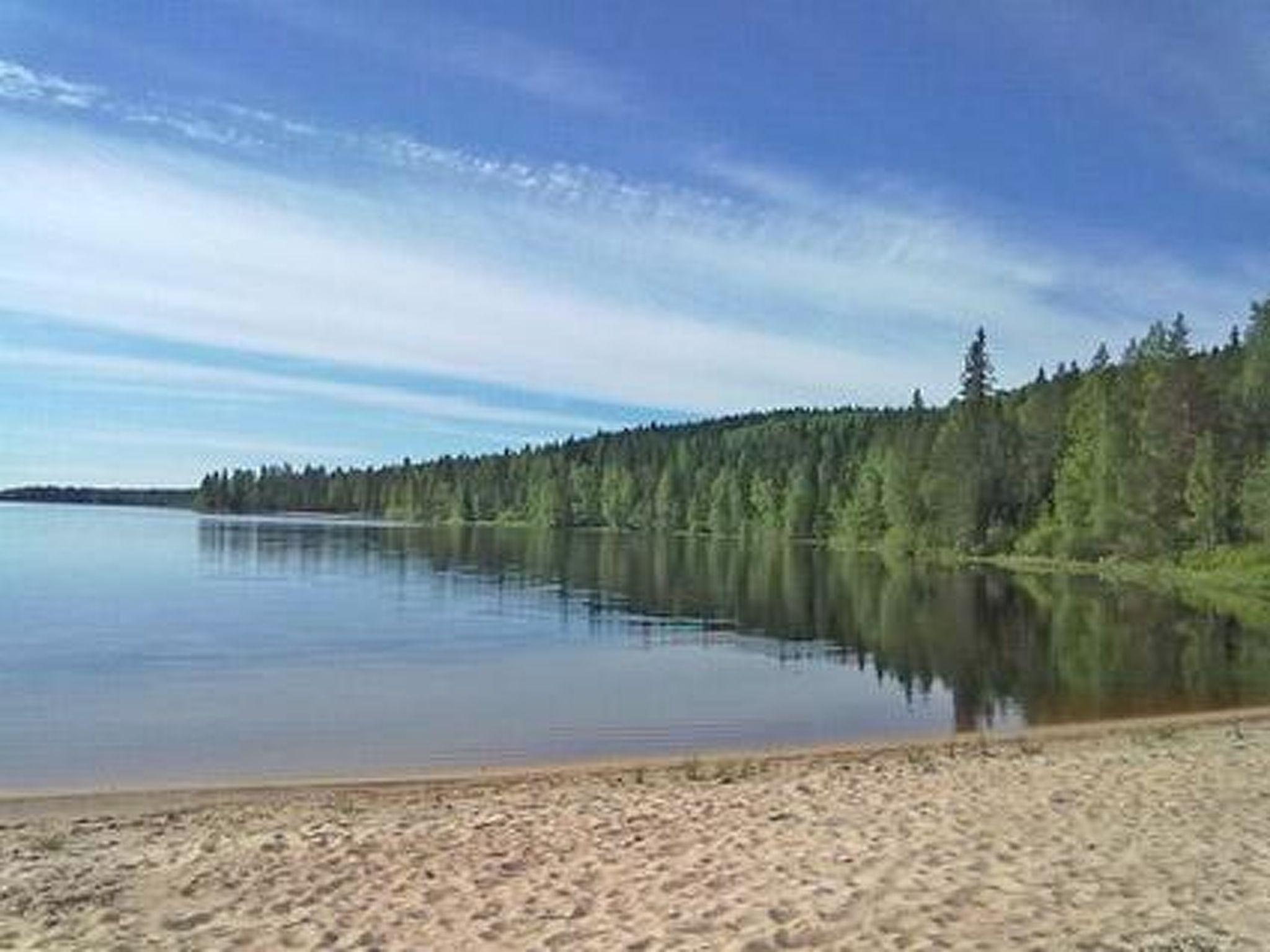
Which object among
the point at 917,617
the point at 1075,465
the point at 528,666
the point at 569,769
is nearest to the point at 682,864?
the point at 569,769

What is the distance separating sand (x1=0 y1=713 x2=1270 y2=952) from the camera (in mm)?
11453

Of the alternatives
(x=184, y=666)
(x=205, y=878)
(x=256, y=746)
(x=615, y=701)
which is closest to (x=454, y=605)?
(x=184, y=666)

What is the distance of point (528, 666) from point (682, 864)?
29371 millimetres

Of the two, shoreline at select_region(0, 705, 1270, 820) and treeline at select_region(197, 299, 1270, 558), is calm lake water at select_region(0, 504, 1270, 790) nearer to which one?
shoreline at select_region(0, 705, 1270, 820)

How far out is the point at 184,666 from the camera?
40.8 meters

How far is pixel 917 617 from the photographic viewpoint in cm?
6300

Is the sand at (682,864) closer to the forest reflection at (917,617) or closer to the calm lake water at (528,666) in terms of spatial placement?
the calm lake water at (528,666)

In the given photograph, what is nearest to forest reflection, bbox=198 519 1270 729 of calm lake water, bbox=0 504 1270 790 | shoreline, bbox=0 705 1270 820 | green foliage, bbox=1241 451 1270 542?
calm lake water, bbox=0 504 1270 790

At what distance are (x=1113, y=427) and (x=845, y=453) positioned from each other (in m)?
79.3

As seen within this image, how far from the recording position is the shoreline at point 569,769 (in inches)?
850

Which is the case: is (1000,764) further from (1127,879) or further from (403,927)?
(403,927)

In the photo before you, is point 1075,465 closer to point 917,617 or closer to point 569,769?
point 917,617

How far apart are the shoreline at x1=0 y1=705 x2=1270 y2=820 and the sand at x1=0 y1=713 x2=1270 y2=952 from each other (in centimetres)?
33

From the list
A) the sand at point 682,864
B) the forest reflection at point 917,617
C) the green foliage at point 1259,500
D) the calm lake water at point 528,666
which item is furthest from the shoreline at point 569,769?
the green foliage at point 1259,500
